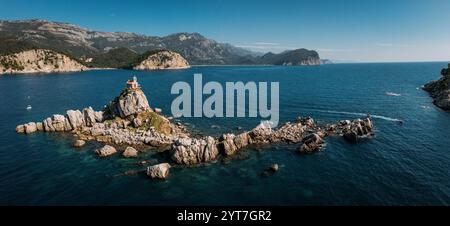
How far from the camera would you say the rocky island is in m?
58.0

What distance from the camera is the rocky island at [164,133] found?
58.0m

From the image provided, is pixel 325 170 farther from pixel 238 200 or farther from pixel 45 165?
pixel 45 165

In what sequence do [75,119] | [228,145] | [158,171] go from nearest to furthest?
[158,171] → [228,145] → [75,119]

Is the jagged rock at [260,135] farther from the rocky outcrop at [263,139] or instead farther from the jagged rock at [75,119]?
the jagged rock at [75,119]

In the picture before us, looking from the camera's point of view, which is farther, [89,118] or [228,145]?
[89,118]

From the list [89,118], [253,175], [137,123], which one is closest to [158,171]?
[253,175]

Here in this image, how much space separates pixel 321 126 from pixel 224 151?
33799mm

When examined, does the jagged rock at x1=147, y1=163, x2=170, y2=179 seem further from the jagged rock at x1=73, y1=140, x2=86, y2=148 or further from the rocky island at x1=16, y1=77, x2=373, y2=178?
the jagged rock at x1=73, y1=140, x2=86, y2=148

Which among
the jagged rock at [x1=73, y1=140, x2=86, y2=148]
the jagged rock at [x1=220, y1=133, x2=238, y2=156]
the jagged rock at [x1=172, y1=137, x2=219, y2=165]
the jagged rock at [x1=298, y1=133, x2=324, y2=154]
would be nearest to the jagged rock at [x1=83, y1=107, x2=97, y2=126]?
the jagged rock at [x1=73, y1=140, x2=86, y2=148]

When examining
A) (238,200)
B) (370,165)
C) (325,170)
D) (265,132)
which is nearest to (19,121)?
(265,132)

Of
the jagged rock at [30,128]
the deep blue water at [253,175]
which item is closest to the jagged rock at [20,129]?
the jagged rock at [30,128]

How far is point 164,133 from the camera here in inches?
2832

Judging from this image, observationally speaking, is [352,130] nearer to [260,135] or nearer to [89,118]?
[260,135]
